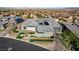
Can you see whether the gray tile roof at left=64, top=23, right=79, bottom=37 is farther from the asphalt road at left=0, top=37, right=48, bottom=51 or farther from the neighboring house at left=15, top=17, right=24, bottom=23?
the neighboring house at left=15, top=17, right=24, bottom=23

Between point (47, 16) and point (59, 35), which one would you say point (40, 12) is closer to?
point (47, 16)

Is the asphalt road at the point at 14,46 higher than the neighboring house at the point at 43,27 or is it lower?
lower

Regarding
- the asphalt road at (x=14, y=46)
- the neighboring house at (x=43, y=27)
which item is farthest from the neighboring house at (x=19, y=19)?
the asphalt road at (x=14, y=46)


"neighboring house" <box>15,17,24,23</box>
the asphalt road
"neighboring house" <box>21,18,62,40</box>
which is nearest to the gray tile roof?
"neighboring house" <box>21,18,62,40</box>

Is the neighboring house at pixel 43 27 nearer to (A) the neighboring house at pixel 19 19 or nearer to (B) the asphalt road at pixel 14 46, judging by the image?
(A) the neighboring house at pixel 19 19

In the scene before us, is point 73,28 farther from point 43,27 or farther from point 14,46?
point 14,46

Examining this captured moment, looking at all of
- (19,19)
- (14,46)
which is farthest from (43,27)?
(14,46)

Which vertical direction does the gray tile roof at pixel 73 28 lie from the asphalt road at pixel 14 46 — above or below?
above

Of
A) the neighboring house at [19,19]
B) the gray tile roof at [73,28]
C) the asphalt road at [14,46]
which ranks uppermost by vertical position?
the neighboring house at [19,19]

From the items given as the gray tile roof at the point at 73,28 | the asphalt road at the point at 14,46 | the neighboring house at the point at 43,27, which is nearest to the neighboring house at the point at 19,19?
the neighboring house at the point at 43,27
